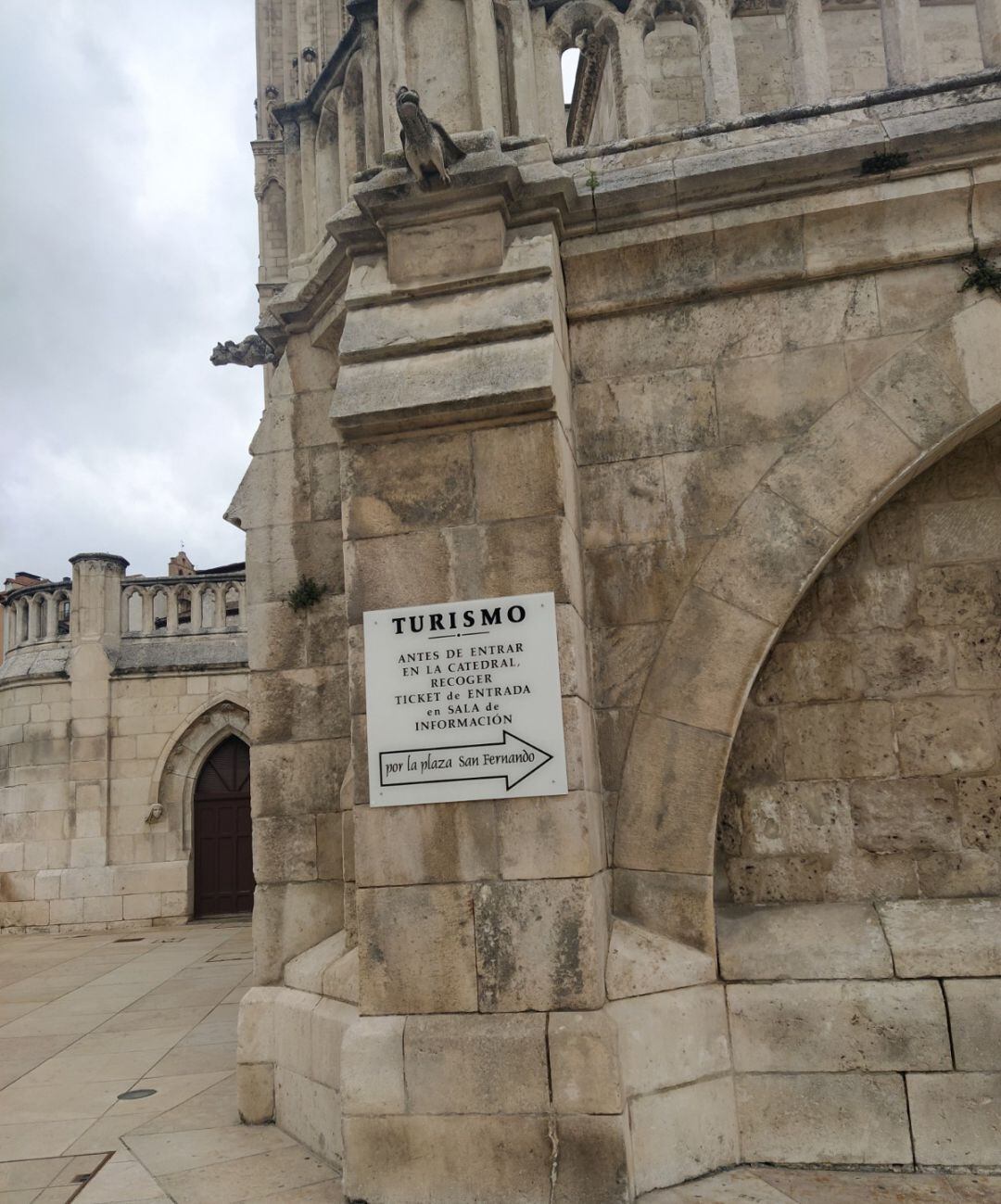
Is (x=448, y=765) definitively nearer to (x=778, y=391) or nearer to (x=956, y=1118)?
(x=778, y=391)

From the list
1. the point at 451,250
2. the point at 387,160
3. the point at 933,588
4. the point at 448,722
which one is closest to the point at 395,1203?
the point at 448,722

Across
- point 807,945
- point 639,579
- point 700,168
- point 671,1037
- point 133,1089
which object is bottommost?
point 133,1089

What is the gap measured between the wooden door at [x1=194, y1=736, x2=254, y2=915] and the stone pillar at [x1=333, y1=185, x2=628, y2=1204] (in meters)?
11.2

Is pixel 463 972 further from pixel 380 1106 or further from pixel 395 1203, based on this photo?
pixel 395 1203

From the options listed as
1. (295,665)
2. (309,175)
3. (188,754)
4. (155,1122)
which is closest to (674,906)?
(295,665)

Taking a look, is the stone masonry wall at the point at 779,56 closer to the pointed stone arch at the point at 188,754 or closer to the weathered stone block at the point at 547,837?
the weathered stone block at the point at 547,837

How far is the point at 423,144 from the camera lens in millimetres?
4074

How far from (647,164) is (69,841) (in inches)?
491

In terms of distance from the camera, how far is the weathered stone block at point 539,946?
3676mm

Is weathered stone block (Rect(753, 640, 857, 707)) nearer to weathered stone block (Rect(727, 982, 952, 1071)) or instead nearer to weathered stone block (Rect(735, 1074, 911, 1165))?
weathered stone block (Rect(727, 982, 952, 1071))

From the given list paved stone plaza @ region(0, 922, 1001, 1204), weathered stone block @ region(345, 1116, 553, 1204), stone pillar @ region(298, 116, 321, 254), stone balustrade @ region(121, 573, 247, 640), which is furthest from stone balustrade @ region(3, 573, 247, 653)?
weathered stone block @ region(345, 1116, 553, 1204)

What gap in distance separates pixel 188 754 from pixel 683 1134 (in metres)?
11.8

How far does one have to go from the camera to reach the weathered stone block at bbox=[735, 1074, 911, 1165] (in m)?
3.79

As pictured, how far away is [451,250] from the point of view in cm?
438
